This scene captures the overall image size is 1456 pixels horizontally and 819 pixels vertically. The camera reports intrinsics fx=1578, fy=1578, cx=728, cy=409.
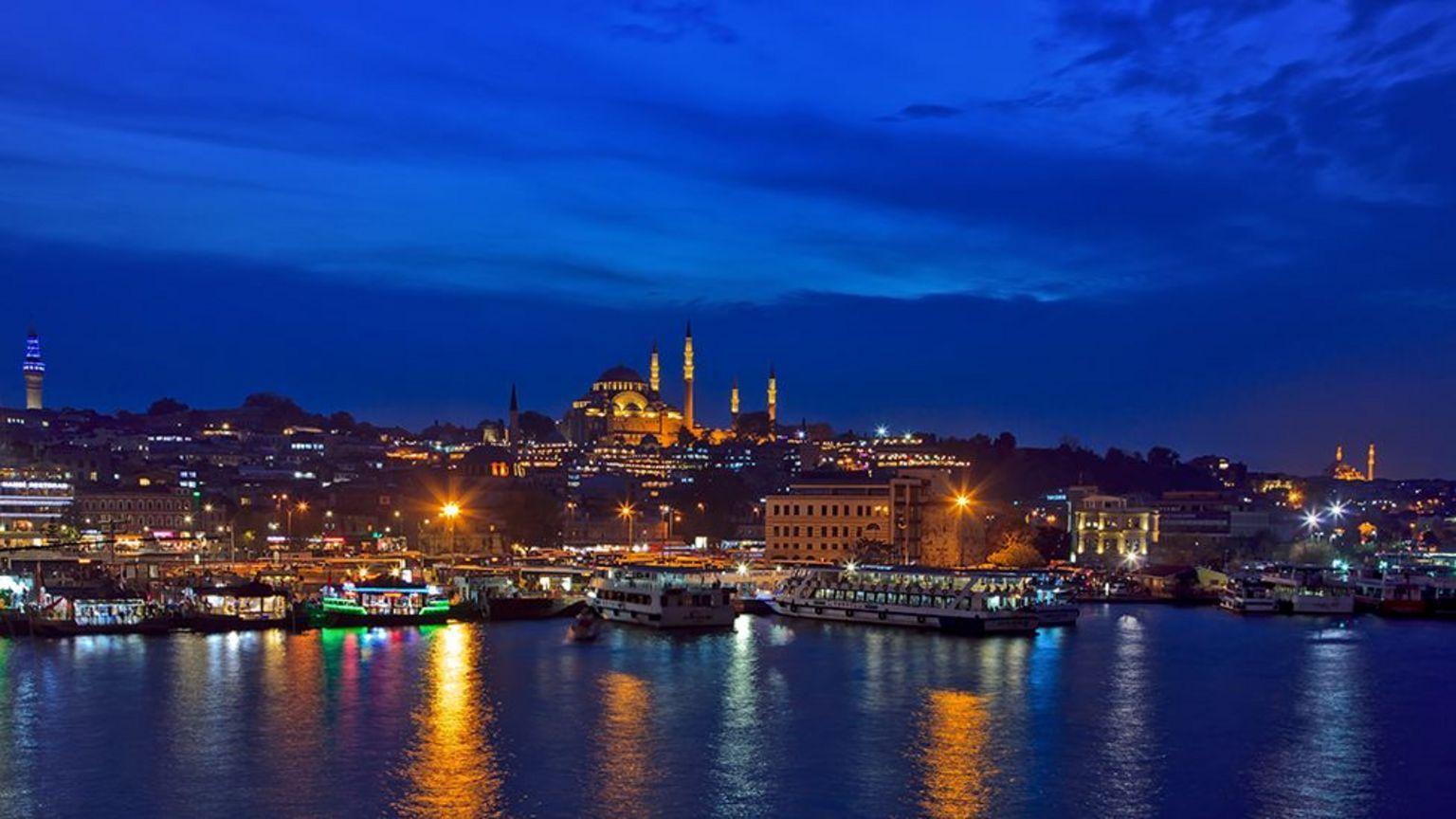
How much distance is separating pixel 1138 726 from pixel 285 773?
928 centimetres

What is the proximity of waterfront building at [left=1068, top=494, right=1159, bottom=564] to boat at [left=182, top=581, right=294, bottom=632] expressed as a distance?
25248 mm

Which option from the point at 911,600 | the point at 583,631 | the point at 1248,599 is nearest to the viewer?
the point at 583,631

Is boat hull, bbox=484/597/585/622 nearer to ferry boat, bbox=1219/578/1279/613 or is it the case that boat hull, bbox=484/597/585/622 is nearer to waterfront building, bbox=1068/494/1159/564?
ferry boat, bbox=1219/578/1279/613

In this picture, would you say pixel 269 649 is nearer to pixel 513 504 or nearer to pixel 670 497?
pixel 513 504

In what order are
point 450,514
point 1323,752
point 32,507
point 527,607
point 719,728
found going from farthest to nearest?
point 450,514 < point 32,507 < point 527,607 < point 719,728 < point 1323,752

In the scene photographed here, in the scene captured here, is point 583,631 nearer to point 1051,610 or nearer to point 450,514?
point 1051,610

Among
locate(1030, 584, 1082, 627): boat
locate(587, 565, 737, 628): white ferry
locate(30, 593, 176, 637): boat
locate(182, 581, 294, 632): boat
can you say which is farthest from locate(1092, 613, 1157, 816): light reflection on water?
locate(30, 593, 176, 637): boat

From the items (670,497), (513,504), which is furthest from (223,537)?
(670,497)

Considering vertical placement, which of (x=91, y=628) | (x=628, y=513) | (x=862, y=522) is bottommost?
(x=91, y=628)

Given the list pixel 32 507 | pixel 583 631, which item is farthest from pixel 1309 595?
pixel 32 507

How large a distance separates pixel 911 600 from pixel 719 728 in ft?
39.3

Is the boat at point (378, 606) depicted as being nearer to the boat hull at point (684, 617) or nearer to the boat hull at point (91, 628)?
the boat hull at point (91, 628)

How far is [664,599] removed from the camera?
28.6 metres

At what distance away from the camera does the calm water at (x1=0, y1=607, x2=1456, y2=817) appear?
46.7 feet
